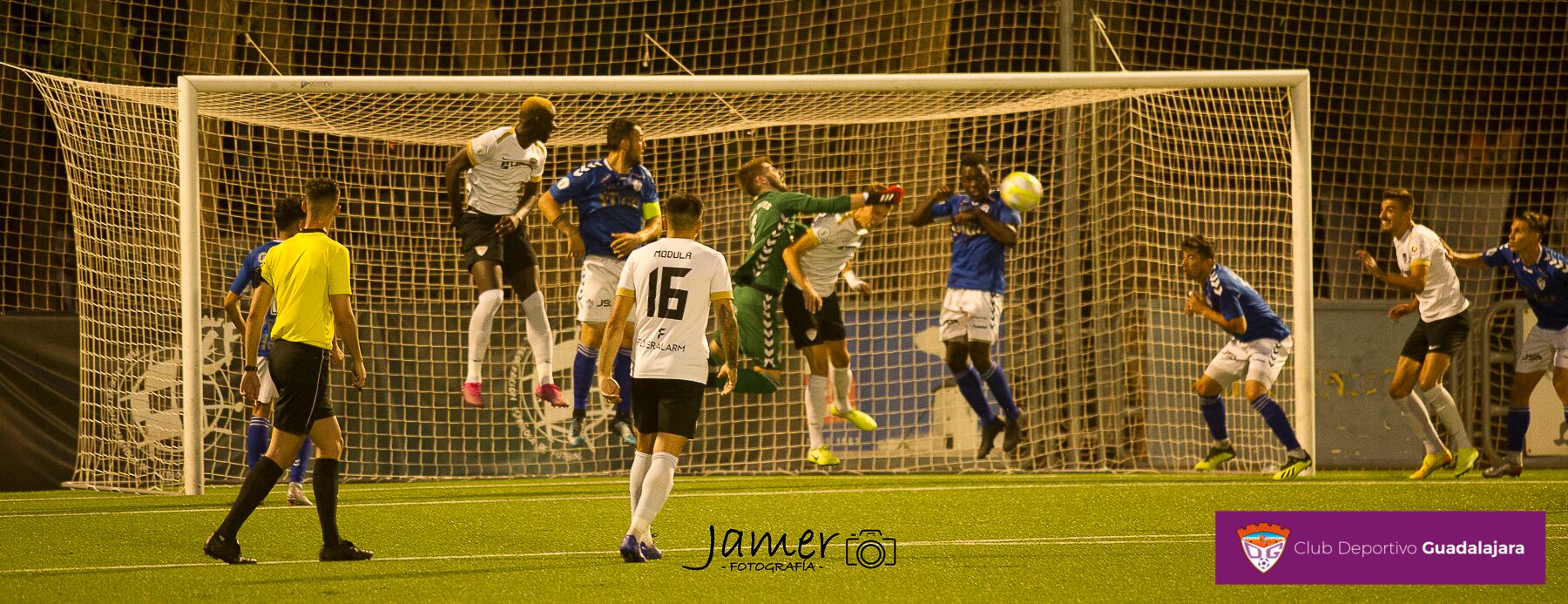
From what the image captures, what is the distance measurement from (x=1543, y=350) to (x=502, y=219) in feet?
25.4

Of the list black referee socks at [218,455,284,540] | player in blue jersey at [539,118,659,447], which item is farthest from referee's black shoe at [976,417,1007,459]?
black referee socks at [218,455,284,540]

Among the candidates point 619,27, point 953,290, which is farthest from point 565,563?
point 619,27

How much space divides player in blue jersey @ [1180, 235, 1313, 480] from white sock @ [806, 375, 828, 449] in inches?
111

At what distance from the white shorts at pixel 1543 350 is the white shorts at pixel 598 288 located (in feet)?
22.4

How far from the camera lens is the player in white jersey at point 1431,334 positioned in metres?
10.8

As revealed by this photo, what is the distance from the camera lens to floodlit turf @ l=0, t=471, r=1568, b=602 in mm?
5855

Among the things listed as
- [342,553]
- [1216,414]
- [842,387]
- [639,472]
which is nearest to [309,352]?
[342,553]

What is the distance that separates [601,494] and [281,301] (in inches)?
157

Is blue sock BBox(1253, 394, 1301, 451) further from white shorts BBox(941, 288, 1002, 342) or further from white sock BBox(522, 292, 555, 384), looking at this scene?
white sock BBox(522, 292, 555, 384)

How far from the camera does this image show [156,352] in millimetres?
11648

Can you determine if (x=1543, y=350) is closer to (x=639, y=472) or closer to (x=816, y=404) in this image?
(x=816, y=404)

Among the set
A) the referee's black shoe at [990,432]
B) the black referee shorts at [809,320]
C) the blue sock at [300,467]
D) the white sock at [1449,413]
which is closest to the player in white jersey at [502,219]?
the blue sock at [300,467]

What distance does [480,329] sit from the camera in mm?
10570

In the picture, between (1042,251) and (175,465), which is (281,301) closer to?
(175,465)
